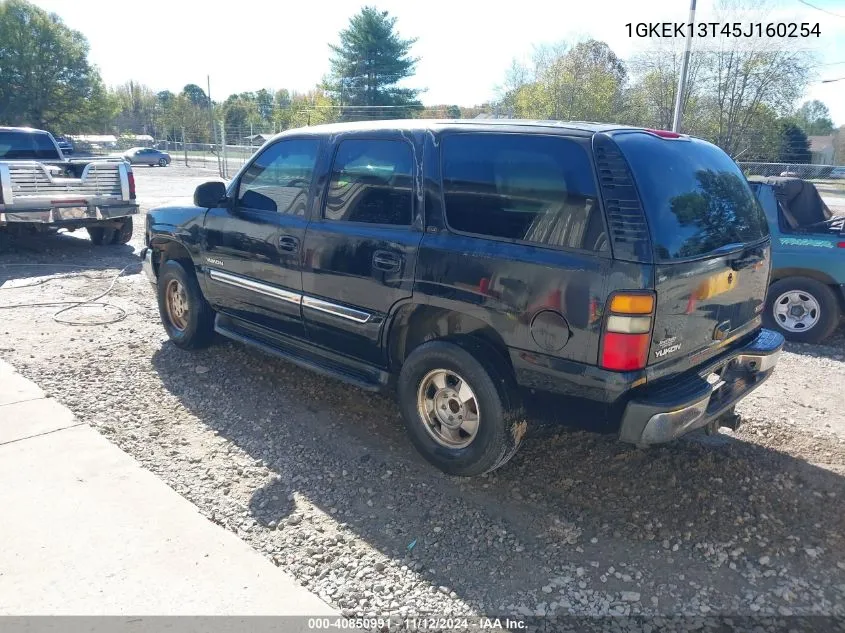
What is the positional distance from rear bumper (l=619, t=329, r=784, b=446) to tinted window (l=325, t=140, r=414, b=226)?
1621 millimetres

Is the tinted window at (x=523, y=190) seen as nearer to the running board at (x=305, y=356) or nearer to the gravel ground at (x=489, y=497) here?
the running board at (x=305, y=356)

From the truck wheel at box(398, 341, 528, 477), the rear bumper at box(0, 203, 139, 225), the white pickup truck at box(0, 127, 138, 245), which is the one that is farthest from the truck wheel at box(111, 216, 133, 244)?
the truck wheel at box(398, 341, 528, 477)

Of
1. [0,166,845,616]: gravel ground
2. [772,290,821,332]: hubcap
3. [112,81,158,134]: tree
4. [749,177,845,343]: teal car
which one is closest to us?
[0,166,845,616]: gravel ground

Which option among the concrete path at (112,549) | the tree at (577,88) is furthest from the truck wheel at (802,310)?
the tree at (577,88)

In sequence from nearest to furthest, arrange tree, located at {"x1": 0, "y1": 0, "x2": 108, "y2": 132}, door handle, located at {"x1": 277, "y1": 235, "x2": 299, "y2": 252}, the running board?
the running board < door handle, located at {"x1": 277, "y1": 235, "x2": 299, "y2": 252} < tree, located at {"x1": 0, "y1": 0, "x2": 108, "y2": 132}

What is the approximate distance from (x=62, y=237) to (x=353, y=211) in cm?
986

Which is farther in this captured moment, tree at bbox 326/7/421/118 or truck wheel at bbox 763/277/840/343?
tree at bbox 326/7/421/118

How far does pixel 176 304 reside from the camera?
18.4ft

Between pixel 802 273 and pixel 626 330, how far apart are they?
4.45 meters

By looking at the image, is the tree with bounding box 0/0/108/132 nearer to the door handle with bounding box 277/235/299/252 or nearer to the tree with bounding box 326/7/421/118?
the tree with bounding box 326/7/421/118

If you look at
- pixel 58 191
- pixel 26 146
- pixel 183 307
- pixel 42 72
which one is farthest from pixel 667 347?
pixel 42 72

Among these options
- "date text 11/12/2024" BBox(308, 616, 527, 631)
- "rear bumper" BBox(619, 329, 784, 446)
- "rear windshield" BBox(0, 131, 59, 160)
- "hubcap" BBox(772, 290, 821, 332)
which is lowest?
"date text 11/12/2024" BBox(308, 616, 527, 631)

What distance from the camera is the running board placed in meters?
3.95

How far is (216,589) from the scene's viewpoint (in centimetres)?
275
